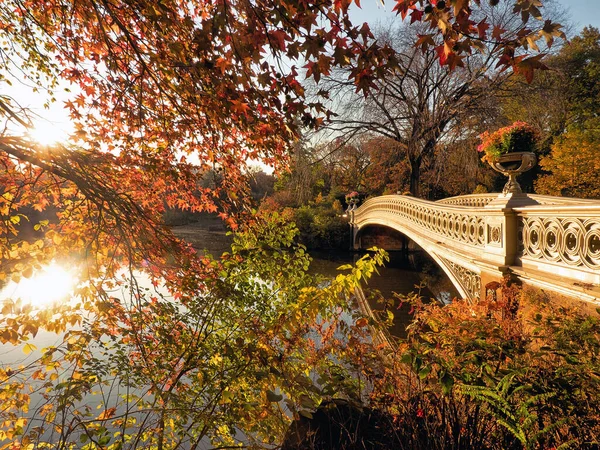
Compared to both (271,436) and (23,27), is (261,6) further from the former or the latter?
(23,27)

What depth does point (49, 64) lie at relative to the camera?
3996mm

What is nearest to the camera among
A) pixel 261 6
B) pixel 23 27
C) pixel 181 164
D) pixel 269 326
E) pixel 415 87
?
pixel 261 6

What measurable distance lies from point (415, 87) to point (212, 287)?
15.9m

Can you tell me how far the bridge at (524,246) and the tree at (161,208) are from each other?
8.36ft

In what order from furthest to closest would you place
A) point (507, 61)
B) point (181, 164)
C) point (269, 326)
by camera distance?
point (181, 164) < point (269, 326) < point (507, 61)

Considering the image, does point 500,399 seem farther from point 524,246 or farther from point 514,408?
point 524,246

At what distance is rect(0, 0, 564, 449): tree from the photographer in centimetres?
212

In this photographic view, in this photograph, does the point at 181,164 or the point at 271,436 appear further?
the point at 181,164

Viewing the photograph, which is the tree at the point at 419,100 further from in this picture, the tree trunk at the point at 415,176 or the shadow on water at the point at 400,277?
the shadow on water at the point at 400,277

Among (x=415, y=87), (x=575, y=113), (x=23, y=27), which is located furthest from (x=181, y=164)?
(x=575, y=113)

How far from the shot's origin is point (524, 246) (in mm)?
5352

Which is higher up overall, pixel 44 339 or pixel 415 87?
pixel 415 87

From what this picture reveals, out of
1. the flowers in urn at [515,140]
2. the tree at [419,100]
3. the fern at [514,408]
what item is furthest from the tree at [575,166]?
the fern at [514,408]

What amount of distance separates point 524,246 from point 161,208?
5.09 metres
